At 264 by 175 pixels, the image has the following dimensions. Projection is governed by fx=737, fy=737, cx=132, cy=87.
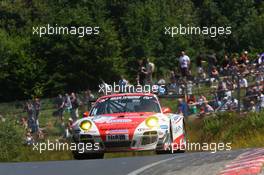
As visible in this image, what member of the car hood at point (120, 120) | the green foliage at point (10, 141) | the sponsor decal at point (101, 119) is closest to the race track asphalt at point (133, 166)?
the car hood at point (120, 120)

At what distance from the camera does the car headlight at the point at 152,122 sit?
12991 mm

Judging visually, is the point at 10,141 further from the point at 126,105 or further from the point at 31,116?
the point at 126,105

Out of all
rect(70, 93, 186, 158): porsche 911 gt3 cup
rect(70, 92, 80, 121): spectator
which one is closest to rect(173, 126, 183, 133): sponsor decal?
rect(70, 93, 186, 158): porsche 911 gt3 cup

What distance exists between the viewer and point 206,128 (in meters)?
20.5

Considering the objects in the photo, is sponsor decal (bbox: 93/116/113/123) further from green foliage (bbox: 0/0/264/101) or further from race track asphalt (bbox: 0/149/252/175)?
green foliage (bbox: 0/0/264/101)

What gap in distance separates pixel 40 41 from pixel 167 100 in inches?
902

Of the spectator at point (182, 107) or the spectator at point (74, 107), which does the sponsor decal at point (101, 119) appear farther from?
the spectator at point (74, 107)

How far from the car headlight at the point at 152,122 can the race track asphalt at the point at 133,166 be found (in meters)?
2.38

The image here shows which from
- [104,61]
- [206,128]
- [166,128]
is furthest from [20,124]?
[104,61]

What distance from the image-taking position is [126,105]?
46.4 feet

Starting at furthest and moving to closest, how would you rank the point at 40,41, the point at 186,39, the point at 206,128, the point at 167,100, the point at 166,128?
the point at 40,41
the point at 186,39
the point at 167,100
the point at 206,128
the point at 166,128

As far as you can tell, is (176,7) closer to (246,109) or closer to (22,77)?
(22,77)

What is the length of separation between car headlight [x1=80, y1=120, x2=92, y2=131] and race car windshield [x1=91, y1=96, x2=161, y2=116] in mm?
965

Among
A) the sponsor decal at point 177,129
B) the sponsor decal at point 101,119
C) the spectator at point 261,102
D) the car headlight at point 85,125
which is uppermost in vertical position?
the spectator at point 261,102
